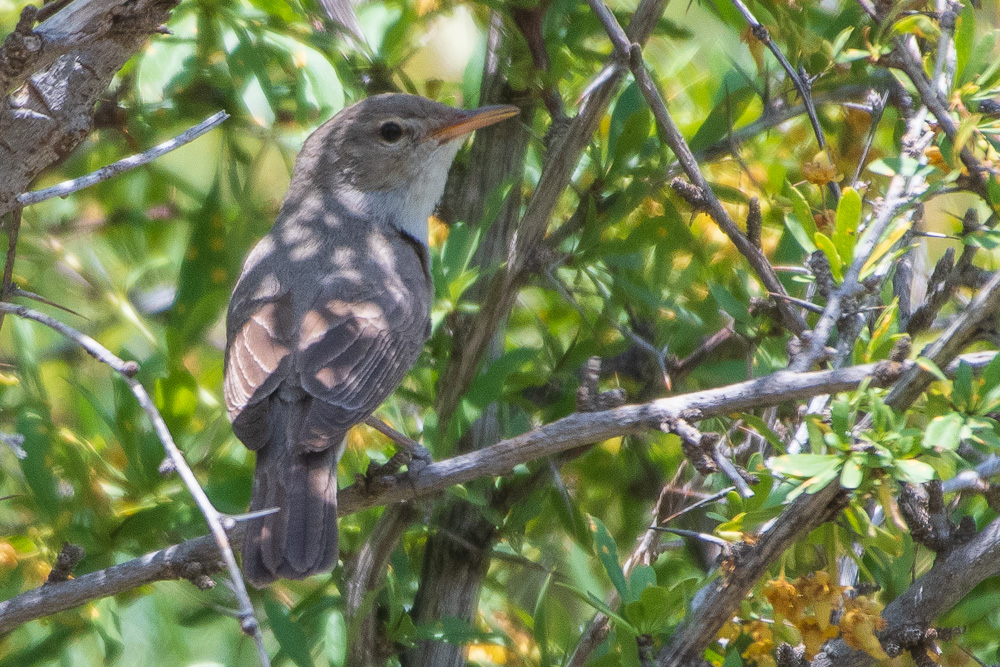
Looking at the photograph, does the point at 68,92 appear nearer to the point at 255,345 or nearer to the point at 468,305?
the point at 255,345

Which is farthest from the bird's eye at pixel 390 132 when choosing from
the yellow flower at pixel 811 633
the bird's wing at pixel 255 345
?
the yellow flower at pixel 811 633

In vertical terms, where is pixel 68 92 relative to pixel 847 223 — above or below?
above

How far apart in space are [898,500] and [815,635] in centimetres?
48

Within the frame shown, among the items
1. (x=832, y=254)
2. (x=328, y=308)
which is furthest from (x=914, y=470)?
(x=328, y=308)

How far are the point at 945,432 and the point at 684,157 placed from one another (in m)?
1.13

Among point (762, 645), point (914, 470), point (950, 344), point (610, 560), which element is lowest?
point (762, 645)

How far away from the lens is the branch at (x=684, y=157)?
2.93 metres

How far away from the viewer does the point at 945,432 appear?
2.21m

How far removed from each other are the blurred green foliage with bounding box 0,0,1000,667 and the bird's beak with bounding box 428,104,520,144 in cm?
11

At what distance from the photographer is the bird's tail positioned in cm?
301

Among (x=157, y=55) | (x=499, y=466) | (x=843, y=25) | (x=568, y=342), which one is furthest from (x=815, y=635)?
(x=157, y=55)

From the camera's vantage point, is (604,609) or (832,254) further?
(832,254)

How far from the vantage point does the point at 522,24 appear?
12.2 ft

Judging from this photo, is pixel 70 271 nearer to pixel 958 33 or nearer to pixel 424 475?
pixel 424 475
